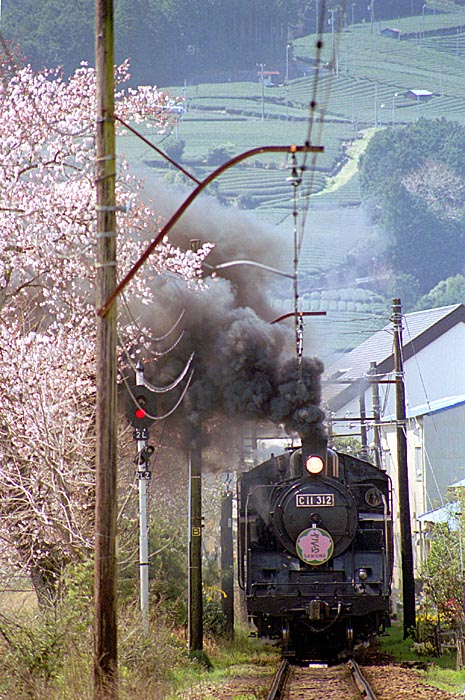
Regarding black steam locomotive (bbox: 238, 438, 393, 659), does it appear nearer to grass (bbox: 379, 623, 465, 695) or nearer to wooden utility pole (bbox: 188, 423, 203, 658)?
grass (bbox: 379, 623, 465, 695)

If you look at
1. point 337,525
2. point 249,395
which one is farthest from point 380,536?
point 249,395

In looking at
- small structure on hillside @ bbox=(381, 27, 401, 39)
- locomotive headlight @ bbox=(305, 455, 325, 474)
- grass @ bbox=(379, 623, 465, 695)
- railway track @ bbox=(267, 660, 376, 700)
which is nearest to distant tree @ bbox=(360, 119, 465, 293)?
small structure on hillside @ bbox=(381, 27, 401, 39)

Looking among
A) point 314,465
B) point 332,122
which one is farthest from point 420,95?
point 314,465

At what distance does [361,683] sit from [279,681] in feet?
4.00

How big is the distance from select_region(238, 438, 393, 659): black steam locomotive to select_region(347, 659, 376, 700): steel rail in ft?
1.25

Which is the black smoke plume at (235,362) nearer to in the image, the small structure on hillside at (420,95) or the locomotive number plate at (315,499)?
the locomotive number plate at (315,499)

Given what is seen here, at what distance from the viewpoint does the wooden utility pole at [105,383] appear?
32.0ft

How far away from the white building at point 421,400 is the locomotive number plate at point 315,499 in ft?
64.8

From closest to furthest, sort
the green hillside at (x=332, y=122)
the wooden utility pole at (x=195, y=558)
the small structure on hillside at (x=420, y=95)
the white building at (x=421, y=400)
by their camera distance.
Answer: the wooden utility pole at (x=195, y=558) → the white building at (x=421, y=400) → the green hillside at (x=332, y=122) → the small structure on hillside at (x=420, y=95)

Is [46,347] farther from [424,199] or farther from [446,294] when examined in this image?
[424,199]

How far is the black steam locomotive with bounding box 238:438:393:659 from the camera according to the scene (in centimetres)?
1525

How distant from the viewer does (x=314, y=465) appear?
50.2 feet

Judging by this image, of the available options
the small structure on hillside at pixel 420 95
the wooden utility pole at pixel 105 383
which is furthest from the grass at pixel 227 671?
the small structure on hillside at pixel 420 95

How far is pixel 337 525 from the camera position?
50.2 ft
